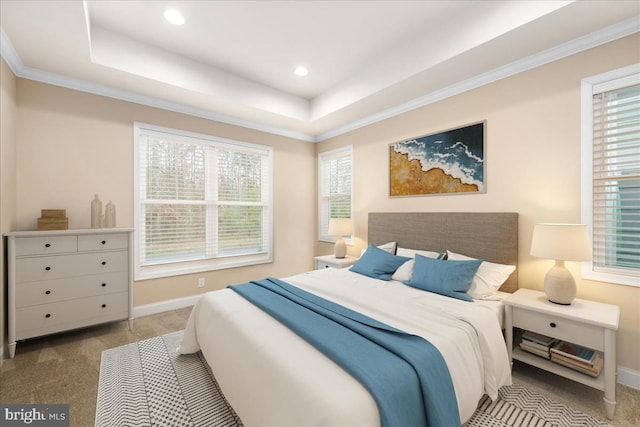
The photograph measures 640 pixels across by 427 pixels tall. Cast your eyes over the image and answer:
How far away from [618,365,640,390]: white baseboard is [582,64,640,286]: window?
0.65 meters

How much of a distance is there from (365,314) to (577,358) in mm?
1468

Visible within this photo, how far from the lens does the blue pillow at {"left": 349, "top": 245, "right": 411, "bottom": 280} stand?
294cm

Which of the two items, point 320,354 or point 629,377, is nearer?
point 320,354

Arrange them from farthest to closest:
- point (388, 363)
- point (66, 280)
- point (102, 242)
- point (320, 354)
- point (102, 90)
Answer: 1. point (102, 90)
2. point (102, 242)
3. point (66, 280)
4. point (320, 354)
5. point (388, 363)

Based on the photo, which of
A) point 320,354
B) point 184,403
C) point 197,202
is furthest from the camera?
point 197,202

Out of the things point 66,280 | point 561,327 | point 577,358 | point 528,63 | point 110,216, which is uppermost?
point 528,63

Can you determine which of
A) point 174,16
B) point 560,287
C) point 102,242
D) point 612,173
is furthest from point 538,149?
point 102,242

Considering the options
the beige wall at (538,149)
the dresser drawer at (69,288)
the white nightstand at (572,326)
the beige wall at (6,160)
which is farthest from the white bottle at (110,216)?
the white nightstand at (572,326)

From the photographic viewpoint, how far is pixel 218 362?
1.82m

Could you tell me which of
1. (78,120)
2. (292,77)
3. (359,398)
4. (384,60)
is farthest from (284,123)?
(359,398)

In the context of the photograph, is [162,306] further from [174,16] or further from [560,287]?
[560,287]

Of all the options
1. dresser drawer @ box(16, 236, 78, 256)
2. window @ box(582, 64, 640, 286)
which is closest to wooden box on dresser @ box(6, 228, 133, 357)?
dresser drawer @ box(16, 236, 78, 256)

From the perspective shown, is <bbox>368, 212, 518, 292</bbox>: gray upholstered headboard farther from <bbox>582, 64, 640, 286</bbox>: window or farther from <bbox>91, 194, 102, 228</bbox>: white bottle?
<bbox>91, 194, 102, 228</bbox>: white bottle

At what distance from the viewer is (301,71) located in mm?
3332
